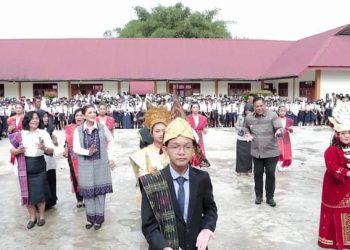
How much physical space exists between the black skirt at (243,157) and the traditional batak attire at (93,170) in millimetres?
3626

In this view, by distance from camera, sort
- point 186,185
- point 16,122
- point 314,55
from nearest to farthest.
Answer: point 186,185 < point 16,122 < point 314,55

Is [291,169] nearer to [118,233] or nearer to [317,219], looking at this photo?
[317,219]

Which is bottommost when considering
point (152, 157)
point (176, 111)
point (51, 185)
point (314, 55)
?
point (51, 185)

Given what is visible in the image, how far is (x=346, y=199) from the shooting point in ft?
13.2

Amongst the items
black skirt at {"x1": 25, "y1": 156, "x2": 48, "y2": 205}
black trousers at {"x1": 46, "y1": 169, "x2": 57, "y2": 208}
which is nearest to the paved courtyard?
black trousers at {"x1": 46, "y1": 169, "x2": 57, "y2": 208}

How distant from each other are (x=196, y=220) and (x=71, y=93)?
81.4 feet

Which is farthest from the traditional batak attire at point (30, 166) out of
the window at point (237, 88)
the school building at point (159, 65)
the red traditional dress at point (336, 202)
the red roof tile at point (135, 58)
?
the window at point (237, 88)

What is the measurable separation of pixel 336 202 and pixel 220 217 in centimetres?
202

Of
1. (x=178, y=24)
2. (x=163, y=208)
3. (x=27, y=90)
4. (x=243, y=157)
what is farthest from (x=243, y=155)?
(x=178, y=24)

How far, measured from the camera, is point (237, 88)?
1065 inches

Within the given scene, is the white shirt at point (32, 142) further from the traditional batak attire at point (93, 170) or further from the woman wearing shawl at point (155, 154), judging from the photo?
the woman wearing shawl at point (155, 154)

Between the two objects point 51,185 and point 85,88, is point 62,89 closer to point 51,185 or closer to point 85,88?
point 85,88

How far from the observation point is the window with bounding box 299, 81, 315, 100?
76.6ft

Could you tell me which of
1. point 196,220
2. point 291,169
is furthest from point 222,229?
point 291,169
